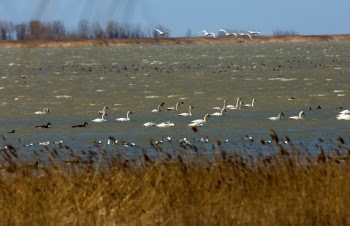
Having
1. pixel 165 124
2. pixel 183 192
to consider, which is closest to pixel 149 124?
pixel 165 124

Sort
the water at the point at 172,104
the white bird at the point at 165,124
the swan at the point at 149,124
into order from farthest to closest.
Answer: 1. the swan at the point at 149,124
2. the white bird at the point at 165,124
3. the water at the point at 172,104

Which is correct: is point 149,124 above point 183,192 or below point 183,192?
below

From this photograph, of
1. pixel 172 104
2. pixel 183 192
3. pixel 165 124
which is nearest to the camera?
pixel 183 192

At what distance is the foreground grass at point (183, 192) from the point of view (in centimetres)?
593

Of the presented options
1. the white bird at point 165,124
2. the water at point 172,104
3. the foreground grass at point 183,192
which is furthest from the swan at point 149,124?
the foreground grass at point 183,192

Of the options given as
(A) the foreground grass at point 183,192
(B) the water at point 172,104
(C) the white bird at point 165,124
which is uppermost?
(A) the foreground grass at point 183,192

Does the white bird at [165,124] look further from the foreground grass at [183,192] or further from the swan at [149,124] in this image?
the foreground grass at [183,192]

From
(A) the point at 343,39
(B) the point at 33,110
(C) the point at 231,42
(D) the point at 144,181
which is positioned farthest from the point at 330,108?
(C) the point at 231,42

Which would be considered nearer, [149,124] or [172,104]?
[149,124]

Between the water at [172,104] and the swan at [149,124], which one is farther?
the swan at [149,124]

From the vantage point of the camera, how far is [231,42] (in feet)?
555

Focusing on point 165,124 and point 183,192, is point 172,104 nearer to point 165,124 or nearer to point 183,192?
point 165,124

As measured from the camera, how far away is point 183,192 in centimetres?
661

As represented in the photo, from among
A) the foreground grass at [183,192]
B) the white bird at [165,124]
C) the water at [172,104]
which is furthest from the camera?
the white bird at [165,124]
